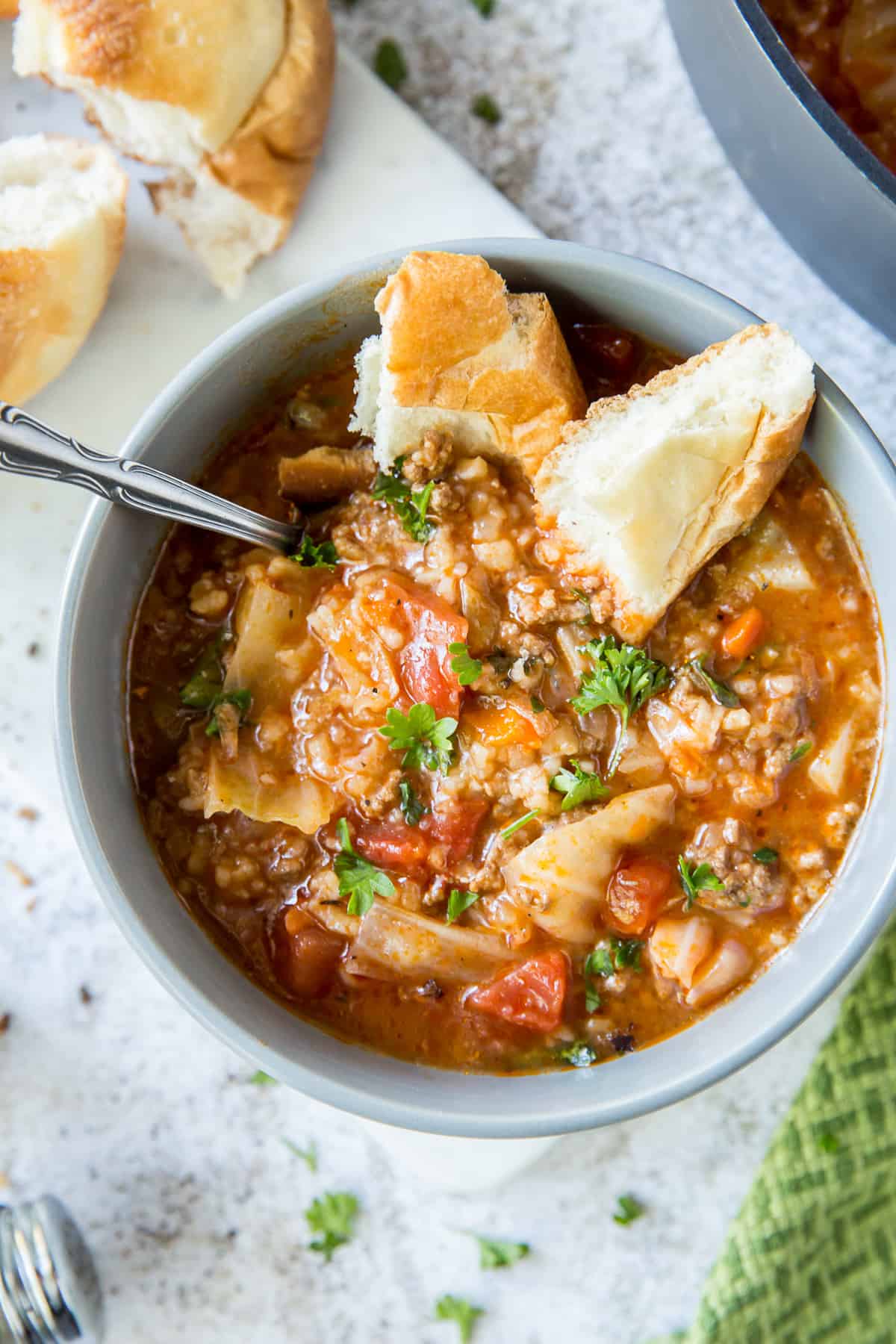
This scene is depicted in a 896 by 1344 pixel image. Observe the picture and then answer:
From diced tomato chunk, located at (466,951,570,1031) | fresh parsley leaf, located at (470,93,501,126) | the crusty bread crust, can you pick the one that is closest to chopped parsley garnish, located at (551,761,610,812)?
diced tomato chunk, located at (466,951,570,1031)

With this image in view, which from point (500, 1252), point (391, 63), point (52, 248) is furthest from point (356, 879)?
point (391, 63)

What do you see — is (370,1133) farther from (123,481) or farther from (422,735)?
(123,481)

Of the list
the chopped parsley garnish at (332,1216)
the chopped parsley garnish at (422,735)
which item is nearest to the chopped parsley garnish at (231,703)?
the chopped parsley garnish at (422,735)

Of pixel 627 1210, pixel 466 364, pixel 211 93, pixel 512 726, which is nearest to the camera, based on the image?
pixel 466 364

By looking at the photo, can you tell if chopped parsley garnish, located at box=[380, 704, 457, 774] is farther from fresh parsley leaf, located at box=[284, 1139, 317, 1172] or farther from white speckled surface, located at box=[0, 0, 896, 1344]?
fresh parsley leaf, located at box=[284, 1139, 317, 1172]

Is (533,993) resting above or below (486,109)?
below

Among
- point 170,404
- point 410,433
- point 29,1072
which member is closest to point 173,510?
point 170,404
